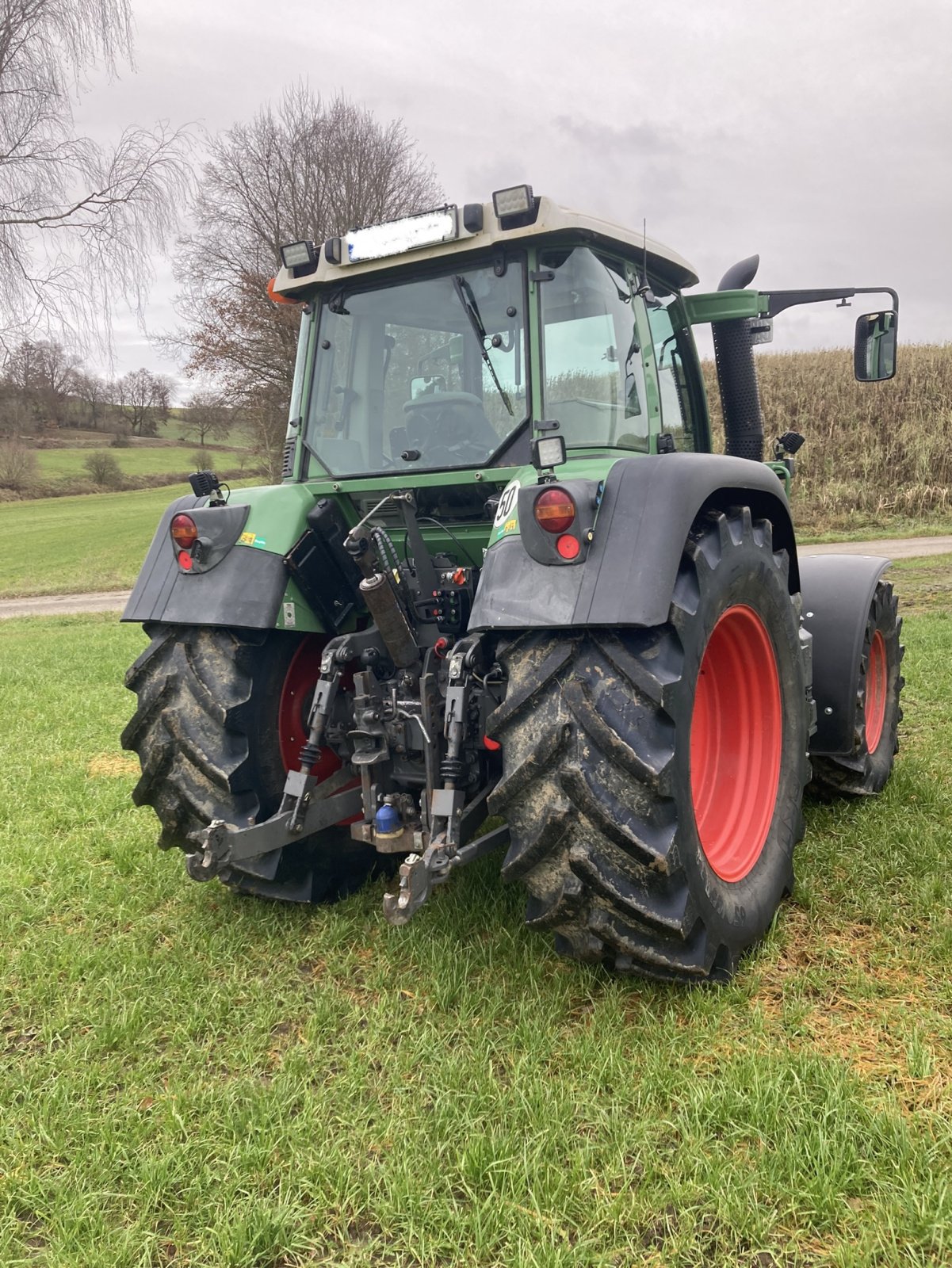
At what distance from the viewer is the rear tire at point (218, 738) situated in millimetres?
3047

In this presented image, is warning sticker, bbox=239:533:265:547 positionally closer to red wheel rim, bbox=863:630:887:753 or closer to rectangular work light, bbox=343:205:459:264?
rectangular work light, bbox=343:205:459:264

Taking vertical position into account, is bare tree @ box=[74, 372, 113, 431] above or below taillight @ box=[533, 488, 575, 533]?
above

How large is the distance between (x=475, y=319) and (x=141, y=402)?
2730 inches

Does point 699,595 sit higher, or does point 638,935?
point 699,595

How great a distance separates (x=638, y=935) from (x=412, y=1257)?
0.91 meters

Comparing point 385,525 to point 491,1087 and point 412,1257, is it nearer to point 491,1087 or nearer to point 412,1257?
point 491,1087

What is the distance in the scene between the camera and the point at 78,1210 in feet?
6.48

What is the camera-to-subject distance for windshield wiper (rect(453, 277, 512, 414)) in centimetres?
306

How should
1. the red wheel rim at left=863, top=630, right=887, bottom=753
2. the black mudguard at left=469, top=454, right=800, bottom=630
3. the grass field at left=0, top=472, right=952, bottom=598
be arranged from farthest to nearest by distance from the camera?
the grass field at left=0, top=472, right=952, bottom=598 < the red wheel rim at left=863, top=630, right=887, bottom=753 < the black mudguard at left=469, top=454, right=800, bottom=630

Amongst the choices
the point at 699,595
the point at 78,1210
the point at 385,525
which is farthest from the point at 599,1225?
the point at 385,525

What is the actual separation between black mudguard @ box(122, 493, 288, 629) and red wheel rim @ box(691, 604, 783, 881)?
1456mm

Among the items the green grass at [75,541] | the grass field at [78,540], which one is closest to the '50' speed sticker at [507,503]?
the grass field at [78,540]

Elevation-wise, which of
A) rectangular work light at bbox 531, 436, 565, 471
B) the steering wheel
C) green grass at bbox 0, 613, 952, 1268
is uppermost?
the steering wheel

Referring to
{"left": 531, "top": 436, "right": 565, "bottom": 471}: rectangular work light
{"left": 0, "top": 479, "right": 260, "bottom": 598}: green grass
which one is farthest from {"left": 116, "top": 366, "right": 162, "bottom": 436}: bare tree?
{"left": 531, "top": 436, "right": 565, "bottom": 471}: rectangular work light
